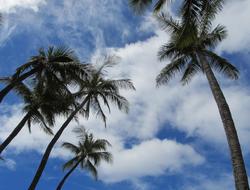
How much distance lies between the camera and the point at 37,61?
17812 mm

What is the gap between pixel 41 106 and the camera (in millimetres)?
21203

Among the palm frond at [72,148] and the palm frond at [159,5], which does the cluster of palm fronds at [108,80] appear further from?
the palm frond at [72,148]

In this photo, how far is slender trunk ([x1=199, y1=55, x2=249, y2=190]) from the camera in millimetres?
11320

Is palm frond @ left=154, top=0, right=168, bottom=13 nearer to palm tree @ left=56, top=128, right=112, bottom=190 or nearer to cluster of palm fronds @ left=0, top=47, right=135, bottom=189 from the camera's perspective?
cluster of palm fronds @ left=0, top=47, right=135, bottom=189

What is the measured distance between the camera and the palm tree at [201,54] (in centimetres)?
1361

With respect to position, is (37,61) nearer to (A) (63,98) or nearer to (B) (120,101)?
(A) (63,98)

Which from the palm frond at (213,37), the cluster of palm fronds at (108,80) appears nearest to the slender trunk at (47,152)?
the cluster of palm fronds at (108,80)

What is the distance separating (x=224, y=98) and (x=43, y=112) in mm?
11550

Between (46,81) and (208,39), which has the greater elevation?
(208,39)

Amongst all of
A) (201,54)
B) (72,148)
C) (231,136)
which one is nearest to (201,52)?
(201,54)

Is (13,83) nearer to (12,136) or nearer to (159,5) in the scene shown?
(12,136)

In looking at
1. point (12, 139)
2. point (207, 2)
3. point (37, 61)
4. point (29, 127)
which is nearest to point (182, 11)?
point (207, 2)

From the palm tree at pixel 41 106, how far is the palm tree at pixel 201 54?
19.2 feet

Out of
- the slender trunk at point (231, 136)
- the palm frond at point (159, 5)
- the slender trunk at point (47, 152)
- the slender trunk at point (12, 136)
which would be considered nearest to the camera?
the slender trunk at point (231, 136)
